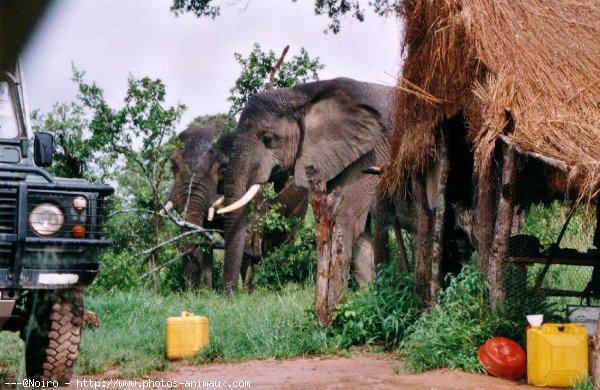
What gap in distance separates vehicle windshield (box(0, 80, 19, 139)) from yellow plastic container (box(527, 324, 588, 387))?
450 cm

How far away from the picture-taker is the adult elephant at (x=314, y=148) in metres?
12.4

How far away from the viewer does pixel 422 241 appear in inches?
340

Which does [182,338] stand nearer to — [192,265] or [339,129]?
[339,129]

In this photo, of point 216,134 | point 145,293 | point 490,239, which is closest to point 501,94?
point 490,239

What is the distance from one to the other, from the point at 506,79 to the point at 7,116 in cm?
426

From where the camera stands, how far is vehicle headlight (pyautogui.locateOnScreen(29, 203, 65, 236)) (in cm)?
538

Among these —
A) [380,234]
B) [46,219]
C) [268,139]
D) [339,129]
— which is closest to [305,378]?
[46,219]

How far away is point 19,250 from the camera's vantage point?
5078 millimetres

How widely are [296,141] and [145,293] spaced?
3.45m

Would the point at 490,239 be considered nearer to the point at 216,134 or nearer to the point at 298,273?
the point at 298,273

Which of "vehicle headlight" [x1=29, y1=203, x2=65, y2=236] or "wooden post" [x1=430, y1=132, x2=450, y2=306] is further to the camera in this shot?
"wooden post" [x1=430, y1=132, x2=450, y2=306]

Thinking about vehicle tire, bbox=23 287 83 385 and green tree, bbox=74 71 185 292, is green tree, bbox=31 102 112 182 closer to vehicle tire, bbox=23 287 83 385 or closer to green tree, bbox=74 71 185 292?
green tree, bbox=74 71 185 292

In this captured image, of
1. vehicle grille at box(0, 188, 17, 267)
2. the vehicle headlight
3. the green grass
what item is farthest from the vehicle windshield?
the green grass

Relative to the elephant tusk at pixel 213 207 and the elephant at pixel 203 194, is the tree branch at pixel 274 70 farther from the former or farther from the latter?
the elephant tusk at pixel 213 207
